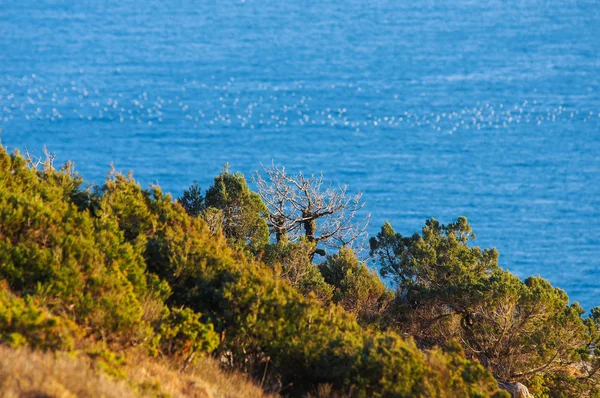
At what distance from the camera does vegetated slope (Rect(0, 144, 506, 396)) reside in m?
9.34

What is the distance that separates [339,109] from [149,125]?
24299 mm

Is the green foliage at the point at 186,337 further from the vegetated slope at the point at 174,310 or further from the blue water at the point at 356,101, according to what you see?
the blue water at the point at 356,101

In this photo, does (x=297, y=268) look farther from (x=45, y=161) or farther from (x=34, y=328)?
(x=34, y=328)

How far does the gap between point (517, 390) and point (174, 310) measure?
732cm

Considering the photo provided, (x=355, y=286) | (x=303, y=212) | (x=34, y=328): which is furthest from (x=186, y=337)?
(x=303, y=212)

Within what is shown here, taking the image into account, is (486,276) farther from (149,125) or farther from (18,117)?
(18,117)

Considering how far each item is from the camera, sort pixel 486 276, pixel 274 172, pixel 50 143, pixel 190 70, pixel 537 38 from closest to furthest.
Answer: pixel 486 276 < pixel 274 172 < pixel 50 143 < pixel 190 70 < pixel 537 38

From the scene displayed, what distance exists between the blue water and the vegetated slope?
4929 centimetres

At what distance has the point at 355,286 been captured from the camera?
1839 cm

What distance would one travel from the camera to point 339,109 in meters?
105

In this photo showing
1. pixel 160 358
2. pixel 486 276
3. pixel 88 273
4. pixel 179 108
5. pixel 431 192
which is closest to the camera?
pixel 160 358

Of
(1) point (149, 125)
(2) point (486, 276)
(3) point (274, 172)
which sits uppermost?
(1) point (149, 125)

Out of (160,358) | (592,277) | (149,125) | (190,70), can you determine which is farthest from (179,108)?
(160,358)

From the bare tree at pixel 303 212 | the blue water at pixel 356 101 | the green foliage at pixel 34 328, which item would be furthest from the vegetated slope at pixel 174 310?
the blue water at pixel 356 101
